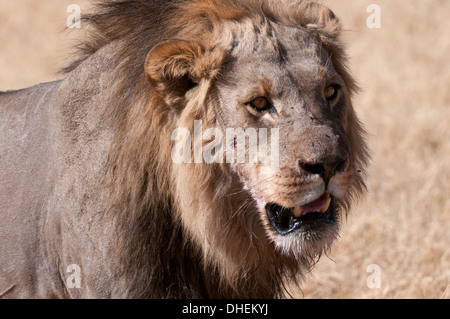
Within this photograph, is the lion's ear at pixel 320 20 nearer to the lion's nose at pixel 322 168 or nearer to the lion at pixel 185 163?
the lion at pixel 185 163

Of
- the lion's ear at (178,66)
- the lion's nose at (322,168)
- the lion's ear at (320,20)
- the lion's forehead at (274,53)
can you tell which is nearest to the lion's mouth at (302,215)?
the lion's nose at (322,168)

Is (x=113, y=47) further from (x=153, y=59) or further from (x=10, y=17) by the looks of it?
(x=10, y=17)

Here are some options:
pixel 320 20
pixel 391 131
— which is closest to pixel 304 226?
pixel 320 20

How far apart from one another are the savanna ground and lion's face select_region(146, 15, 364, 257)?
0.69m

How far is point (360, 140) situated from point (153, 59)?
108 cm

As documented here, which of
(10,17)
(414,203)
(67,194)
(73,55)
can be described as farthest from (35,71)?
(67,194)

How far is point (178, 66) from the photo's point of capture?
308 cm

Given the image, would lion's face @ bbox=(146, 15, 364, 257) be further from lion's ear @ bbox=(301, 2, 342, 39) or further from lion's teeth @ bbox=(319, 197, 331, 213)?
lion's ear @ bbox=(301, 2, 342, 39)

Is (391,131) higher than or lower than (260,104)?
lower

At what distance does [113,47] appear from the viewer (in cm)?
342

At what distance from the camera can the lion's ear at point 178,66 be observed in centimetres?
305

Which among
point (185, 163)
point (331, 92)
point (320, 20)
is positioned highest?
point (320, 20)

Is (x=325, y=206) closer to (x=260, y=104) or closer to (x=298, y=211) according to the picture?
(x=298, y=211)

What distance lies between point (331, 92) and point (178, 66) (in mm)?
689
